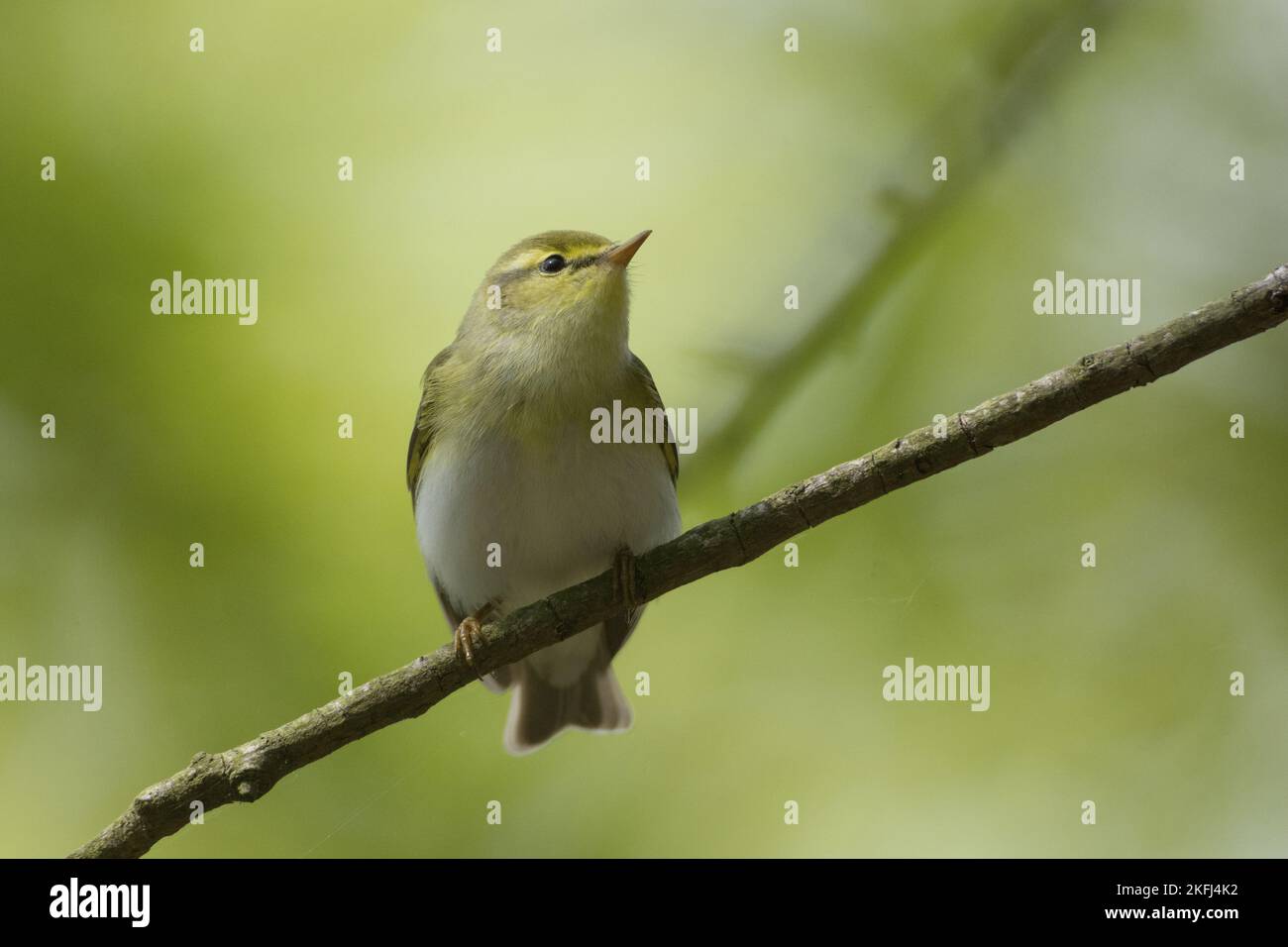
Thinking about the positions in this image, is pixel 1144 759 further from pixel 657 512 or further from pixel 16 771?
pixel 16 771

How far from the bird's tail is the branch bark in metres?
→ 1.47

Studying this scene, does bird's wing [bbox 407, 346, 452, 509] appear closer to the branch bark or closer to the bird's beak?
the bird's beak

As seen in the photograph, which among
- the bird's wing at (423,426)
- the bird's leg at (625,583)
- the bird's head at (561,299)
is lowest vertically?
the bird's leg at (625,583)

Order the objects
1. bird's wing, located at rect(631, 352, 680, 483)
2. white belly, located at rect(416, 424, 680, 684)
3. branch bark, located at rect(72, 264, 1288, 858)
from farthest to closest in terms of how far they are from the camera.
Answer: bird's wing, located at rect(631, 352, 680, 483) → white belly, located at rect(416, 424, 680, 684) → branch bark, located at rect(72, 264, 1288, 858)

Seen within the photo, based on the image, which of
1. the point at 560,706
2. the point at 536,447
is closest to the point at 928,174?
the point at 536,447

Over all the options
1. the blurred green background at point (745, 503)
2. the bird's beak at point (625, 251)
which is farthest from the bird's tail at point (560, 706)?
the bird's beak at point (625, 251)

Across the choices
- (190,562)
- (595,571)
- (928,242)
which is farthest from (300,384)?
(928,242)

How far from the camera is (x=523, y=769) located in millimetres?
4402

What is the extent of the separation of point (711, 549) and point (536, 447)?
104 centimetres

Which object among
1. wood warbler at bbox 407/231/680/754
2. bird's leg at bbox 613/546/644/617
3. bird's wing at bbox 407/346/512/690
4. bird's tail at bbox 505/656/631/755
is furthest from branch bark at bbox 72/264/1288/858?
bird's tail at bbox 505/656/631/755

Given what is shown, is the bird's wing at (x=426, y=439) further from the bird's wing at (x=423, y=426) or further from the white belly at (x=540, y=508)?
the white belly at (x=540, y=508)

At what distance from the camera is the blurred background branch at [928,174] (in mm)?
3951

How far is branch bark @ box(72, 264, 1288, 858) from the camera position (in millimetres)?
2387

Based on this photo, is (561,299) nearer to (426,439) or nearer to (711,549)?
(426,439)
